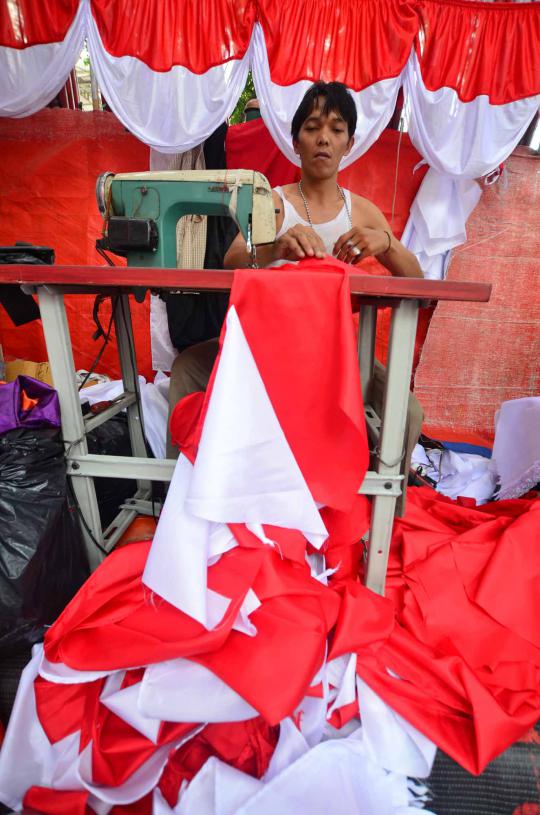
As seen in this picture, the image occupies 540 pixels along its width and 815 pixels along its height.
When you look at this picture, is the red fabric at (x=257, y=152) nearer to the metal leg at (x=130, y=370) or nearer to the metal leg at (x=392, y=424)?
the metal leg at (x=130, y=370)

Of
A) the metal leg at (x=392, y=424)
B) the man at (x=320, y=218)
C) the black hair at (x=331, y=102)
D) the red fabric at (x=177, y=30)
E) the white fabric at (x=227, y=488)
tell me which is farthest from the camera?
the red fabric at (x=177, y=30)

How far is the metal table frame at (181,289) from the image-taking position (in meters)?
0.92

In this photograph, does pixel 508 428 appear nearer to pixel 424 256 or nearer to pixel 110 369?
pixel 424 256

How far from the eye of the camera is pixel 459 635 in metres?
1.16

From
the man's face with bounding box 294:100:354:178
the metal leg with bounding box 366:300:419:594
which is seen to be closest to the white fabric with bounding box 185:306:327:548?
the metal leg with bounding box 366:300:419:594

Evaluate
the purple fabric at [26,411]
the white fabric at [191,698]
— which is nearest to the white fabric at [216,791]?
the white fabric at [191,698]

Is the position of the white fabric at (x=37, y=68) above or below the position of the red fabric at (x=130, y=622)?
above

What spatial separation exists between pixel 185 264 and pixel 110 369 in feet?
6.41

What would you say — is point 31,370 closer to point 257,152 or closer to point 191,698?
point 257,152

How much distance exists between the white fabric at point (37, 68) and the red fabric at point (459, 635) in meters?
3.14

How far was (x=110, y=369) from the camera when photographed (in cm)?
336

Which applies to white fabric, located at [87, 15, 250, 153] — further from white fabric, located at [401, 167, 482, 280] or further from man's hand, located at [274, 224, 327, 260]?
man's hand, located at [274, 224, 327, 260]

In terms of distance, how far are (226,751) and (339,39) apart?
10.5ft

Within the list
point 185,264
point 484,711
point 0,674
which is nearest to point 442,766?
point 484,711
